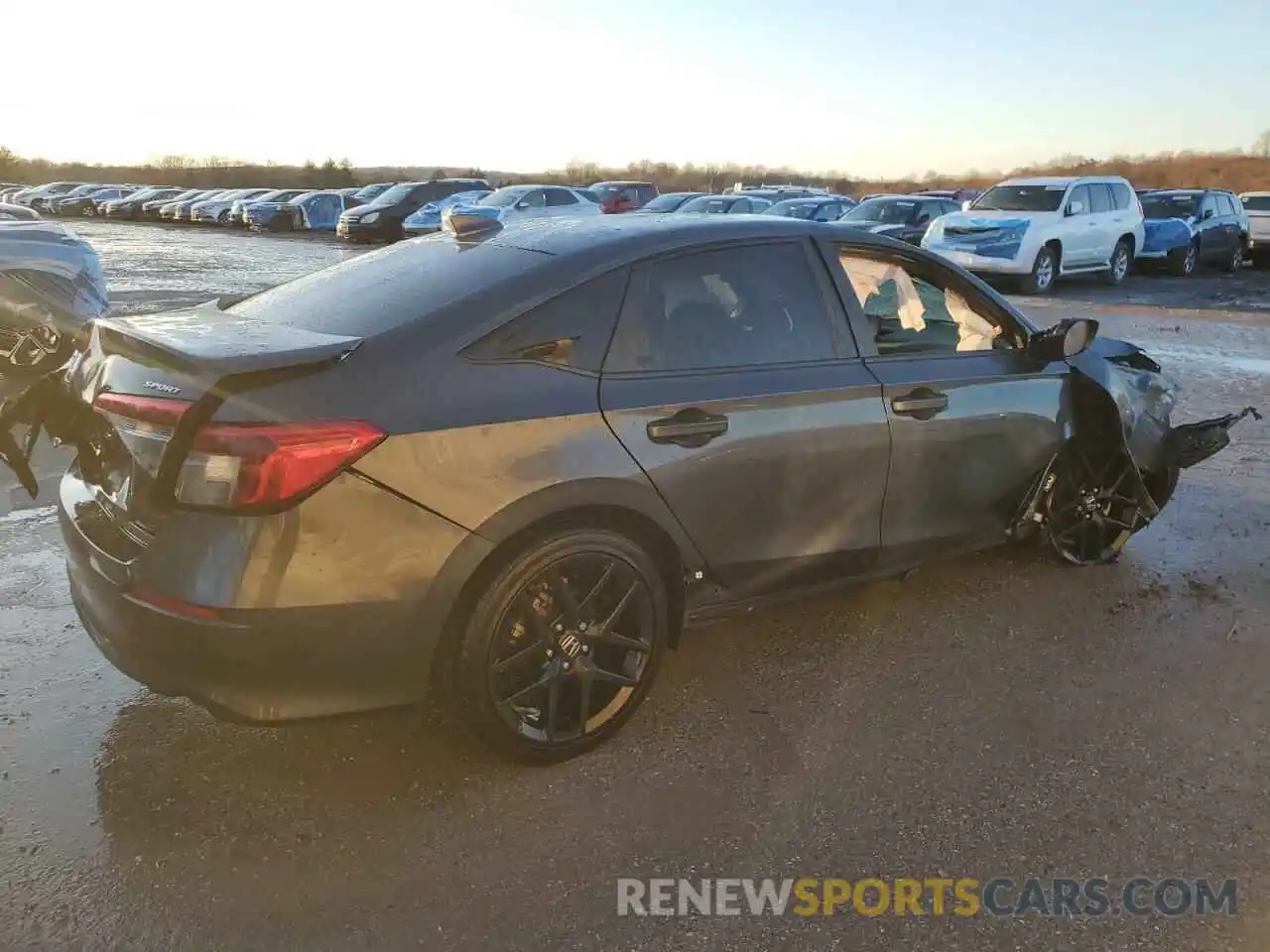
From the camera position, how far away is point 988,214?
16.8 metres

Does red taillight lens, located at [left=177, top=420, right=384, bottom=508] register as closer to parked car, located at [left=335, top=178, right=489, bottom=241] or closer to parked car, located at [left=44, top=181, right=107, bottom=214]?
parked car, located at [left=335, top=178, right=489, bottom=241]

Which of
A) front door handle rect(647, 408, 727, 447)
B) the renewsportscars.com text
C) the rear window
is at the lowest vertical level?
the renewsportscars.com text

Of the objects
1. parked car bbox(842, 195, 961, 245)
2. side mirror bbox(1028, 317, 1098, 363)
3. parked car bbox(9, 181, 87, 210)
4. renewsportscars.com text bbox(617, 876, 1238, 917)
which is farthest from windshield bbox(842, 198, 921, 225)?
parked car bbox(9, 181, 87, 210)

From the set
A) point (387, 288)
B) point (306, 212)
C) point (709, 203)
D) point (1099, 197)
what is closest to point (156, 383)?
point (387, 288)

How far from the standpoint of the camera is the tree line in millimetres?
57281

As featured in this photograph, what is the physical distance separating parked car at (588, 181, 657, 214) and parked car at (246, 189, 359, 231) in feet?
30.1

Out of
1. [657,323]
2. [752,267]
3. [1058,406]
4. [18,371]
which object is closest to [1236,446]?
[1058,406]

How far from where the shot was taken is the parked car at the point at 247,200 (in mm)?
35875

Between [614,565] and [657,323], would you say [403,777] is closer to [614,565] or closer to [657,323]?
[614,565]

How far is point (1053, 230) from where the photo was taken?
54.3 ft

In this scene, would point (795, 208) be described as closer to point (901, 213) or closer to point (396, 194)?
point (901, 213)

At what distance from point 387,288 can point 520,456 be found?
2.79 feet

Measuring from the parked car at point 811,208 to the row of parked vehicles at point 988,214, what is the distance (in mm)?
51

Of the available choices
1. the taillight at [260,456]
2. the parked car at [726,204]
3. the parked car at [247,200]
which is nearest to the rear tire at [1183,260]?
the parked car at [726,204]
